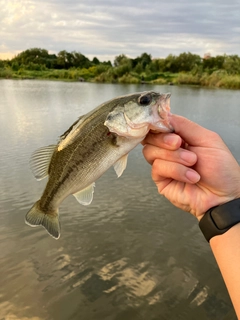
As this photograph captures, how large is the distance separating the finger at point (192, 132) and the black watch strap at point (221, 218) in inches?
19.3

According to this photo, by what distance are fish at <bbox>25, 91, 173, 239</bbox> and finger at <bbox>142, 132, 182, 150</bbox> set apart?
6 centimetres

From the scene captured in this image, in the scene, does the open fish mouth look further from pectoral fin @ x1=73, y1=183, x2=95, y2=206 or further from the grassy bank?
the grassy bank

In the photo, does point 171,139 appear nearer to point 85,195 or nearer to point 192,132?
point 192,132

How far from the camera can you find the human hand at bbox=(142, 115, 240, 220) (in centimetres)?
229

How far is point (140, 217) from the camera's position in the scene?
591 cm

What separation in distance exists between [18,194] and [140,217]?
2701mm

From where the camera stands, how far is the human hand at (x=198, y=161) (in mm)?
2285

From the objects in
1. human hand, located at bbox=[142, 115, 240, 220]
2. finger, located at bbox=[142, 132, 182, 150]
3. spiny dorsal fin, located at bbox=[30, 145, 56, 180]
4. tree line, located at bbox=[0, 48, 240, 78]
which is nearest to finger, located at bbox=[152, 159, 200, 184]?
human hand, located at bbox=[142, 115, 240, 220]

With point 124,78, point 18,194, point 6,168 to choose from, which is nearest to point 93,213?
point 18,194

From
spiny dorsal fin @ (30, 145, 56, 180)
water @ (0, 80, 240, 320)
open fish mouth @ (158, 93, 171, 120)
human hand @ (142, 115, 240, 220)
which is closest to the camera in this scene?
open fish mouth @ (158, 93, 171, 120)

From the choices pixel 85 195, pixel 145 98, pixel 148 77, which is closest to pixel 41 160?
pixel 85 195

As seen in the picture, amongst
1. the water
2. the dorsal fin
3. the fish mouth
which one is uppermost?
the fish mouth

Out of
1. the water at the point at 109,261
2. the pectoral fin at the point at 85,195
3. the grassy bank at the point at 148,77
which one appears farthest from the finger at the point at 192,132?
the grassy bank at the point at 148,77

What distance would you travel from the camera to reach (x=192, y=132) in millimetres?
2305
